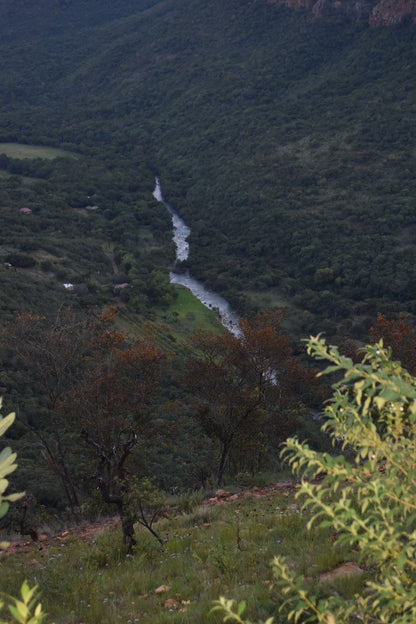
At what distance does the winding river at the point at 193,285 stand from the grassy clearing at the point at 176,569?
106 feet

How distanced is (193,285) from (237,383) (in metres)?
39.2

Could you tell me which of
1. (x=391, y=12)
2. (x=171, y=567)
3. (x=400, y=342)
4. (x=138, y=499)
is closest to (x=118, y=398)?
(x=138, y=499)

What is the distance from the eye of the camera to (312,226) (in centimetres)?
5203

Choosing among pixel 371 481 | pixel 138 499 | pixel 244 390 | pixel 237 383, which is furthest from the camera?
pixel 237 383

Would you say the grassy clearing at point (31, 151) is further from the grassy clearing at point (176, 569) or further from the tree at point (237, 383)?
the grassy clearing at point (176, 569)

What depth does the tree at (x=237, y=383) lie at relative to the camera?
1438 cm

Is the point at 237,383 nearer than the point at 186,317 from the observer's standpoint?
Yes

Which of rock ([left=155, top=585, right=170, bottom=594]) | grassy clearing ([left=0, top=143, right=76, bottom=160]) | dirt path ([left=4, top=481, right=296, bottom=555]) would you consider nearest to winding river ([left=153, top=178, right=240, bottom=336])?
grassy clearing ([left=0, top=143, right=76, bottom=160])

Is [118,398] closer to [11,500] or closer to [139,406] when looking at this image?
[139,406]

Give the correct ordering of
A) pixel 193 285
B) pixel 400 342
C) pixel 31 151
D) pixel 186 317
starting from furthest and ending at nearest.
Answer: pixel 31 151 < pixel 193 285 < pixel 186 317 < pixel 400 342

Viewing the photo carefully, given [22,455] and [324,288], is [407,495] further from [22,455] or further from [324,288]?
[324,288]

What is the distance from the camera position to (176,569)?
227 inches

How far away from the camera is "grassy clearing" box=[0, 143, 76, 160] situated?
253 feet

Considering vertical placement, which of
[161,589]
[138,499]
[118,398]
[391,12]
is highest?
[391,12]
